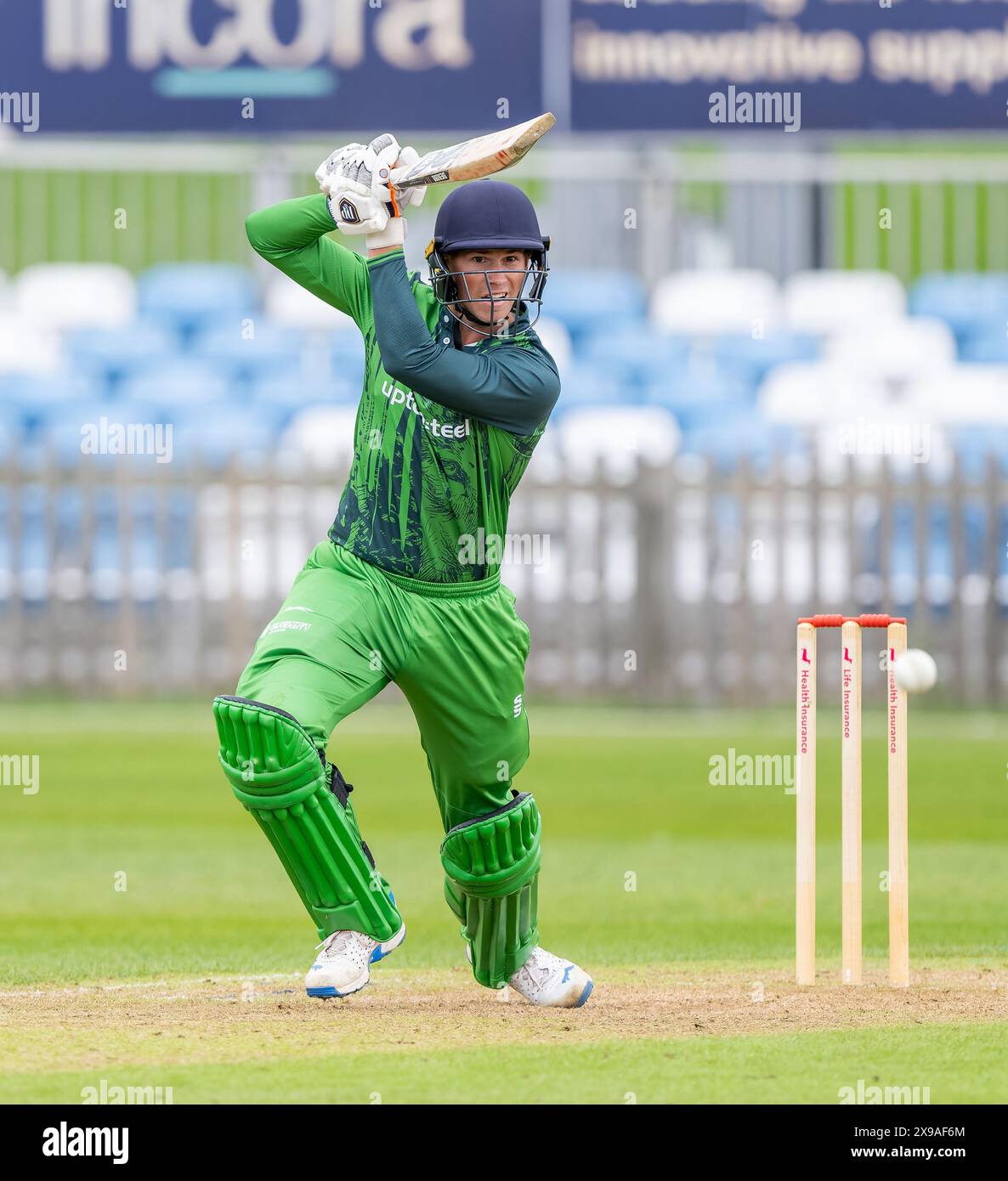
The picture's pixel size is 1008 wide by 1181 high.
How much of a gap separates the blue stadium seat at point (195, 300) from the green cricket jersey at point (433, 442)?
15.9 meters

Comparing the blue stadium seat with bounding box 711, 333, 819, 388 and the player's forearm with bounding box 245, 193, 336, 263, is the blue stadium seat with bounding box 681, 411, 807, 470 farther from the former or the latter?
the player's forearm with bounding box 245, 193, 336, 263

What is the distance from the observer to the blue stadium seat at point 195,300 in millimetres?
22312

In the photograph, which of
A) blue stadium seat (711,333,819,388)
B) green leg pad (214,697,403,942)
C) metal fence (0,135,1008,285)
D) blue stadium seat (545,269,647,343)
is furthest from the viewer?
blue stadium seat (545,269,647,343)

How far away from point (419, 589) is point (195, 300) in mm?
16816

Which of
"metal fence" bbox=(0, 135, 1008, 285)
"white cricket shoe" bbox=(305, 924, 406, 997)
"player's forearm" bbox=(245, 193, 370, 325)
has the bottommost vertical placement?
"white cricket shoe" bbox=(305, 924, 406, 997)

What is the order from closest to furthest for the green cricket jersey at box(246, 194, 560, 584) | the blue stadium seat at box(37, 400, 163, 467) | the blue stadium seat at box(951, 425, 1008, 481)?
the green cricket jersey at box(246, 194, 560, 584)
the blue stadium seat at box(37, 400, 163, 467)
the blue stadium seat at box(951, 425, 1008, 481)

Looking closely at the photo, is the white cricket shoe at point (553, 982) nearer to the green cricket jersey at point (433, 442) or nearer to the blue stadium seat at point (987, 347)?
the green cricket jersey at point (433, 442)

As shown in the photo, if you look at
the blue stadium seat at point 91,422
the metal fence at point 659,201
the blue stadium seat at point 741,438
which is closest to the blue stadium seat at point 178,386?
the blue stadium seat at point 91,422

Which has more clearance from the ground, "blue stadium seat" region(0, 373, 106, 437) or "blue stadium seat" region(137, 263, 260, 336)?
"blue stadium seat" region(137, 263, 260, 336)

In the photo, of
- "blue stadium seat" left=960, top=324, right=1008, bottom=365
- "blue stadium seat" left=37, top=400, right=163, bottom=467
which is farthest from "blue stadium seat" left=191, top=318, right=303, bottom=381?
"blue stadium seat" left=960, top=324, right=1008, bottom=365

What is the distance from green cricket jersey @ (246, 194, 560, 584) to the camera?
19.7ft

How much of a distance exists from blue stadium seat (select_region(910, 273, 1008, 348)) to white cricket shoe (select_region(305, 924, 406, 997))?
17.9 metres

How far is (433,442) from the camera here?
6.10 metres

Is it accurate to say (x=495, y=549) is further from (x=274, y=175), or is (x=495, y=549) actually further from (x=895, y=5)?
(x=274, y=175)
